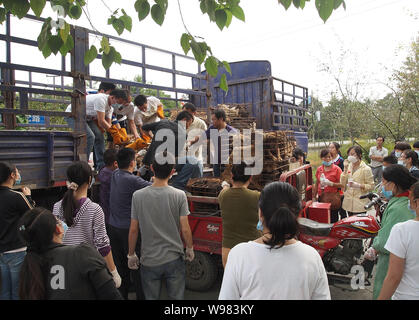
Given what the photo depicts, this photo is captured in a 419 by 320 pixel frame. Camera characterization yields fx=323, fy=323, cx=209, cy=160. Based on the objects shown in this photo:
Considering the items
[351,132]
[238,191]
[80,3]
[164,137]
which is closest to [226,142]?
[164,137]

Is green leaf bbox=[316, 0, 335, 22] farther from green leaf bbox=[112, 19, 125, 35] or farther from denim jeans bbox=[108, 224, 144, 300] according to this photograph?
denim jeans bbox=[108, 224, 144, 300]

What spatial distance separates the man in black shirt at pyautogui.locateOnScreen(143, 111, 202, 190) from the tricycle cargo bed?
104 centimetres

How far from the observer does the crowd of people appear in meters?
1.52

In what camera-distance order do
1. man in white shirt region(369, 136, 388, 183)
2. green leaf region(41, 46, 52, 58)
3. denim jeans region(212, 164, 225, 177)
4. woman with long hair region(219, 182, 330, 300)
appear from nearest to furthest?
woman with long hair region(219, 182, 330, 300), green leaf region(41, 46, 52, 58), denim jeans region(212, 164, 225, 177), man in white shirt region(369, 136, 388, 183)

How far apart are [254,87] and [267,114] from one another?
2.79 feet

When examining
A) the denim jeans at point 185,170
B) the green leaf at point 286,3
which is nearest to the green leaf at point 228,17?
the green leaf at point 286,3

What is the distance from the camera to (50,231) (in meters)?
1.82

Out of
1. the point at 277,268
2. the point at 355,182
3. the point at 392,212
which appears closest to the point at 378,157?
the point at 355,182

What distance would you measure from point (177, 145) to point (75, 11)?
2448 mm

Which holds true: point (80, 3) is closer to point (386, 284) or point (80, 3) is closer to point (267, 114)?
point (386, 284)

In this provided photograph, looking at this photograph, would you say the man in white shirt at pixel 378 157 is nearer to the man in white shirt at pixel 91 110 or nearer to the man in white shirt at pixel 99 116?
the man in white shirt at pixel 99 116

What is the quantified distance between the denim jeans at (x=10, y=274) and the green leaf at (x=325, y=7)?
2898 mm

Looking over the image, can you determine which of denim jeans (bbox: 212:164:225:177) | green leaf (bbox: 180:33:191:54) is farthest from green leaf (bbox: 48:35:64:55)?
denim jeans (bbox: 212:164:225:177)
